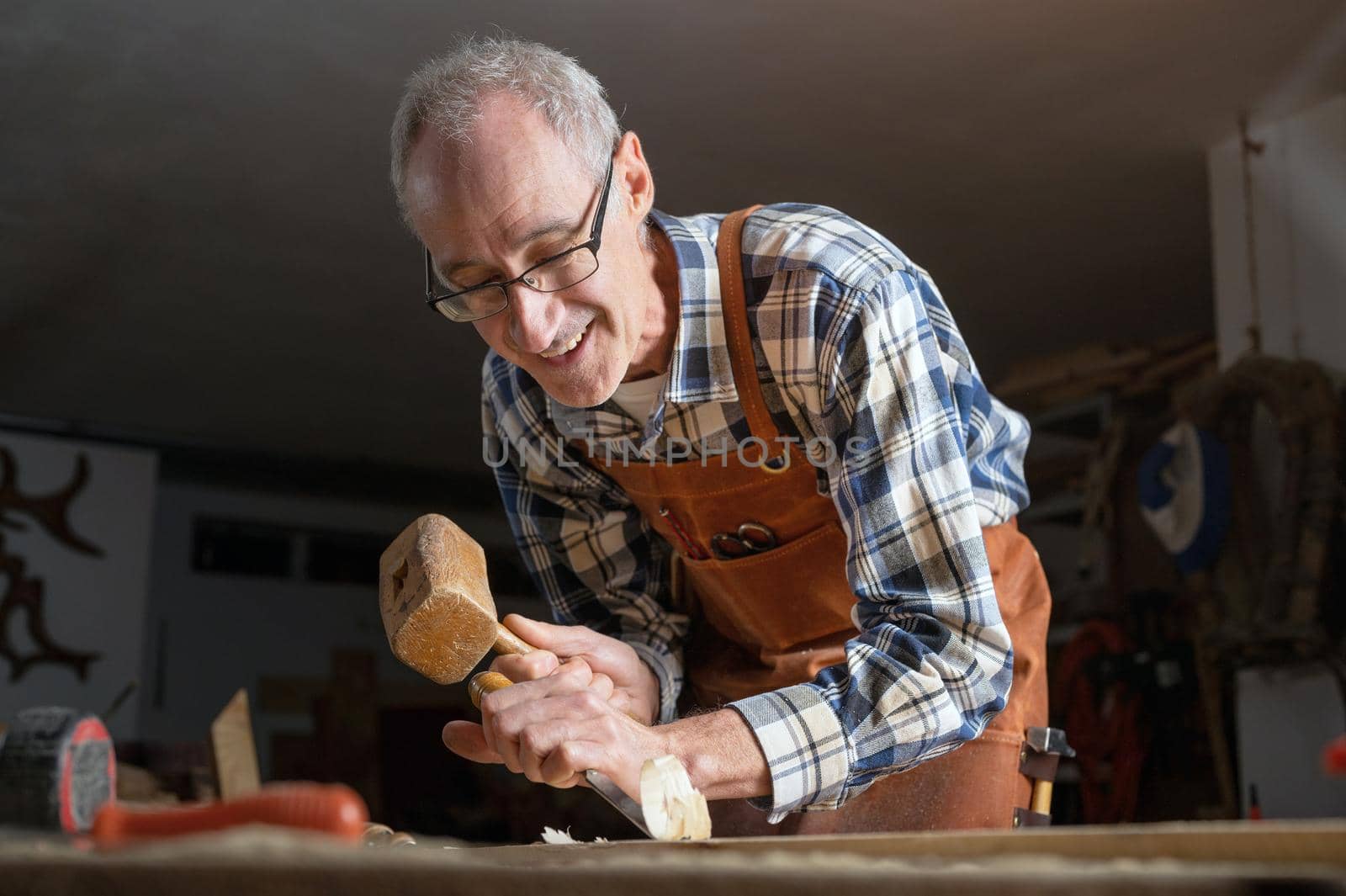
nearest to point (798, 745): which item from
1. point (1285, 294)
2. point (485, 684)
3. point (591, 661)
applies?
point (485, 684)

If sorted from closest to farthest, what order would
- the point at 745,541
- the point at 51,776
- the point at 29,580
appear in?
the point at 51,776, the point at 745,541, the point at 29,580

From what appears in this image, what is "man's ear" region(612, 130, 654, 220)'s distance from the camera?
1713mm

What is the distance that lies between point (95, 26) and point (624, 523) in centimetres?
302

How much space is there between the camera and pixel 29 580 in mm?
7801

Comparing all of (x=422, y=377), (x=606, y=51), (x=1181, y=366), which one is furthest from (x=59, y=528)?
(x=1181, y=366)

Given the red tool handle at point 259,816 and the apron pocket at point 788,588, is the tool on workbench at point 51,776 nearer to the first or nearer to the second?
the red tool handle at point 259,816

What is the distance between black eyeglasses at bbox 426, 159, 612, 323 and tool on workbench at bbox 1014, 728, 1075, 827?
0.89m

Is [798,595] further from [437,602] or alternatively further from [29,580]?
[29,580]

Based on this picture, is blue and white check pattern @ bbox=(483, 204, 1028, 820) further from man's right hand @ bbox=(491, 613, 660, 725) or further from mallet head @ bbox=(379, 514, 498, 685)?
mallet head @ bbox=(379, 514, 498, 685)

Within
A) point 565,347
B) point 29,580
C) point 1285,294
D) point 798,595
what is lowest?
point 798,595

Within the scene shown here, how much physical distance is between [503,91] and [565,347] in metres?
0.32

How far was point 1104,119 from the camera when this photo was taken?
4602 mm

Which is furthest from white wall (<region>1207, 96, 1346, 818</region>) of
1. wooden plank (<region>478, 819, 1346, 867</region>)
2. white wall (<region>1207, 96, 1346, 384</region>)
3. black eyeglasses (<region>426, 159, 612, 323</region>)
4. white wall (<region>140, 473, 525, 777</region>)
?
white wall (<region>140, 473, 525, 777</region>)

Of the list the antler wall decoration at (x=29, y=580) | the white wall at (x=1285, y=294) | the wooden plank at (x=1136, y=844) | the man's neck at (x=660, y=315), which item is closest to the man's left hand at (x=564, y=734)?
the wooden plank at (x=1136, y=844)
